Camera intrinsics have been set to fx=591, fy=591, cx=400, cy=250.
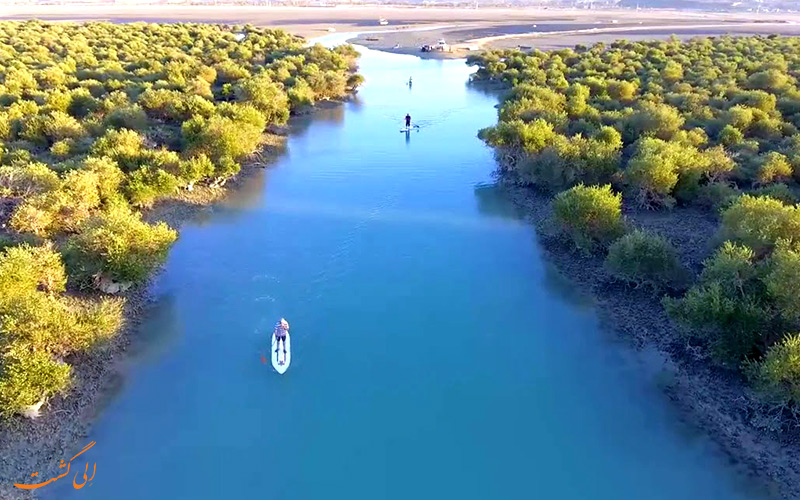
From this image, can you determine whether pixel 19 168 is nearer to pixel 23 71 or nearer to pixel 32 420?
pixel 32 420

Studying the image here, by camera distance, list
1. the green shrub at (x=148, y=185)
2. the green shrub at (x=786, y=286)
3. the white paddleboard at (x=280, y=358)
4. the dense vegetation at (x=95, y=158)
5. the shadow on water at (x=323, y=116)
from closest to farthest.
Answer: the green shrub at (x=786, y=286) < the dense vegetation at (x=95, y=158) < the white paddleboard at (x=280, y=358) < the green shrub at (x=148, y=185) < the shadow on water at (x=323, y=116)

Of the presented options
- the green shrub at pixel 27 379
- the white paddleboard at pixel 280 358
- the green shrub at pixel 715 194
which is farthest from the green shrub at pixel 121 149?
the green shrub at pixel 715 194

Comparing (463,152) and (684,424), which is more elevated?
(463,152)

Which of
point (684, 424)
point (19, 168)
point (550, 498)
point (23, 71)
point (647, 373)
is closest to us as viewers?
point (550, 498)

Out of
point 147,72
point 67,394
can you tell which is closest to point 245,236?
point 67,394

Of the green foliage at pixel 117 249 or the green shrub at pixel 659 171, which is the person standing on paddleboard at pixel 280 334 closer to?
the green foliage at pixel 117 249

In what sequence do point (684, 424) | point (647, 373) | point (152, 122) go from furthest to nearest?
1. point (152, 122)
2. point (647, 373)
3. point (684, 424)
